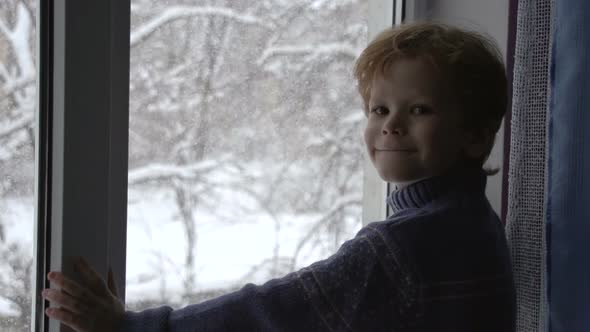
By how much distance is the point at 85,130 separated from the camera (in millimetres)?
848

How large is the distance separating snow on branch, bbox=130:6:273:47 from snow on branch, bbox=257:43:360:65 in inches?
1.7

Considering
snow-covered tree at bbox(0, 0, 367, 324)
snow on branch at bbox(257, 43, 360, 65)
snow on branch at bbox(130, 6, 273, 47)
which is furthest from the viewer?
snow on branch at bbox(257, 43, 360, 65)

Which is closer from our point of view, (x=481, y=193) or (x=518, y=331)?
(x=481, y=193)

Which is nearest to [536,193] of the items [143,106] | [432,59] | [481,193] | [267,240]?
[481,193]

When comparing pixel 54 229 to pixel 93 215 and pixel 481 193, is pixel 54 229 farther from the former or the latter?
pixel 481 193

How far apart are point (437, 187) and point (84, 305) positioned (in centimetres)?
45

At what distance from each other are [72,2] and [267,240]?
531 millimetres

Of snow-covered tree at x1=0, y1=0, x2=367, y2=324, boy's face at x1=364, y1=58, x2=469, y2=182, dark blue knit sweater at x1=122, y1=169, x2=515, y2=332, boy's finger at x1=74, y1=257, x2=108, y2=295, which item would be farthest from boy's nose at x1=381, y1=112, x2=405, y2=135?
boy's finger at x1=74, y1=257, x2=108, y2=295

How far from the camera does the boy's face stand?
90cm

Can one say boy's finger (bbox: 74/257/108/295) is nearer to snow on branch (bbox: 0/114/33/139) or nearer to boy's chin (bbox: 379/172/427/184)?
snow on branch (bbox: 0/114/33/139)

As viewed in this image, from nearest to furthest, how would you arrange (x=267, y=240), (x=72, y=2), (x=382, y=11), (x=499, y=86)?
(x=72, y=2) → (x=499, y=86) → (x=267, y=240) → (x=382, y=11)

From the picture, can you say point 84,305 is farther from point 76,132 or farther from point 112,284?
point 76,132

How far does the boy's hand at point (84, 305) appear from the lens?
2.55 feet

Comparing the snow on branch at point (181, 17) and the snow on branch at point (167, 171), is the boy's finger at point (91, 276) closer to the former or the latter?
the snow on branch at point (167, 171)
